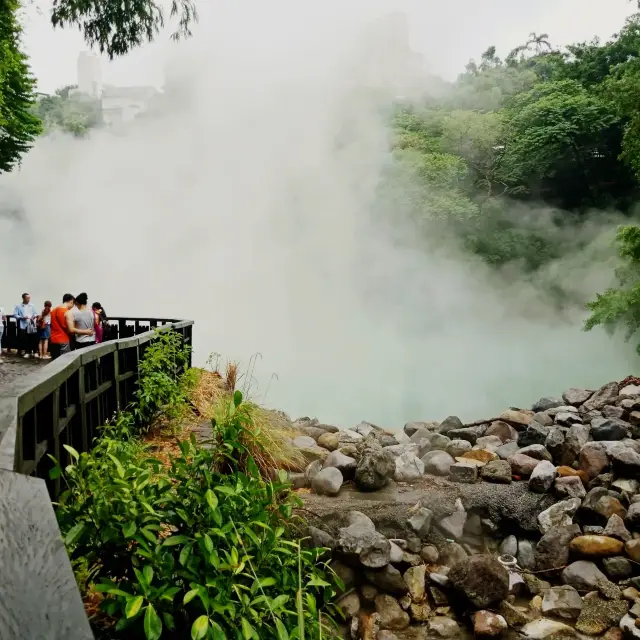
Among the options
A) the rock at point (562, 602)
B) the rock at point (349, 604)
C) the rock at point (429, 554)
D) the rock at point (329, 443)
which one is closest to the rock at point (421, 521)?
the rock at point (429, 554)

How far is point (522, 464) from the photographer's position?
22.6 feet

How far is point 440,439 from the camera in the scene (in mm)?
8375

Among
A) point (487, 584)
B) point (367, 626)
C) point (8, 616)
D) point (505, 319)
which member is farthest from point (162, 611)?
point (505, 319)

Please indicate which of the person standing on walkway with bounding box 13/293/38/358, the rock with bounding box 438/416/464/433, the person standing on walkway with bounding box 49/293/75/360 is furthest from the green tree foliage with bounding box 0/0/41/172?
the rock with bounding box 438/416/464/433

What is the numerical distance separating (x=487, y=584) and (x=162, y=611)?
3337 millimetres

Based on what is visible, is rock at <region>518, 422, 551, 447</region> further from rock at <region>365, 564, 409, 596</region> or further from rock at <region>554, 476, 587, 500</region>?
rock at <region>365, 564, 409, 596</region>

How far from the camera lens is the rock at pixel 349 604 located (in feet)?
15.5

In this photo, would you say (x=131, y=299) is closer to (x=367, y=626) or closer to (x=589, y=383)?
(x=589, y=383)

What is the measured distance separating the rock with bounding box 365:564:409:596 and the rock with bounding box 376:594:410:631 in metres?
0.07

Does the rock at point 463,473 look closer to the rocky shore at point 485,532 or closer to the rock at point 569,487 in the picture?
the rocky shore at point 485,532

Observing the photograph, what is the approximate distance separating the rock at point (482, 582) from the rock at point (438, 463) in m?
2.19

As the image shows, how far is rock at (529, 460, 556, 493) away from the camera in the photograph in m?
6.33

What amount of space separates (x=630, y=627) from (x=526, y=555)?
1155 mm

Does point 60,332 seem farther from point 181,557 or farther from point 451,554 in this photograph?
point 181,557
